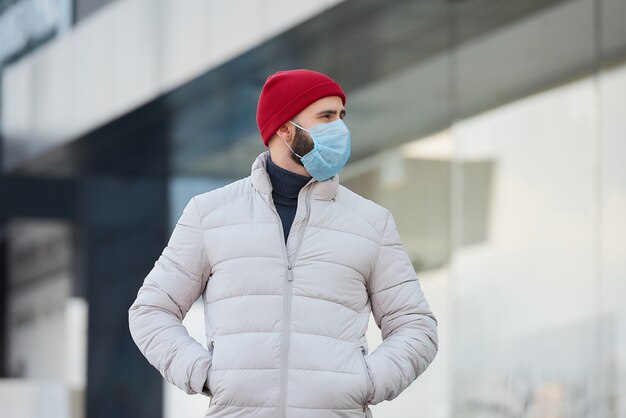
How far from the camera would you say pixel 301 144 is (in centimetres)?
346

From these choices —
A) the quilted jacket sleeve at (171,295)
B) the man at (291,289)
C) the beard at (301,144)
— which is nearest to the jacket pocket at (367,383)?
the man at (291,289)

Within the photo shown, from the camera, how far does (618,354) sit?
8.33 metres

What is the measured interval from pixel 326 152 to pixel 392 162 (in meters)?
6.63

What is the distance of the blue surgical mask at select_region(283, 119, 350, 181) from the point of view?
342cm

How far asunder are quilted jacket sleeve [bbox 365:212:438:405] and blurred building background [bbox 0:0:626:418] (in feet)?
16.8

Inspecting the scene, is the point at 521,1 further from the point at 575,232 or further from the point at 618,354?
the point at 618,354

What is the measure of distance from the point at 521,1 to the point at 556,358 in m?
2.41

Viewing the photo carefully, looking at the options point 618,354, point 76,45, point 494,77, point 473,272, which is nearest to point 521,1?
point 494,77

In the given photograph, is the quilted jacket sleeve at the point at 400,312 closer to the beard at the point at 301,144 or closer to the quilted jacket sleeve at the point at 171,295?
the beard at the point at 301,144

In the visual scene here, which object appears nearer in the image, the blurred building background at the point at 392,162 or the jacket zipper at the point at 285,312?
the jacket zipper at the point at 285,312

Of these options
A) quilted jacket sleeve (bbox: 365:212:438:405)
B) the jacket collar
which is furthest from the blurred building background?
the jacket collar

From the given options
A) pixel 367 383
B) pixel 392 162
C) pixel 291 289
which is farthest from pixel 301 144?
pixel 392 162

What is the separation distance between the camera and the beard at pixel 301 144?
345 cm

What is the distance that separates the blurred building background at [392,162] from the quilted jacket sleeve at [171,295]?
17.5 feet
